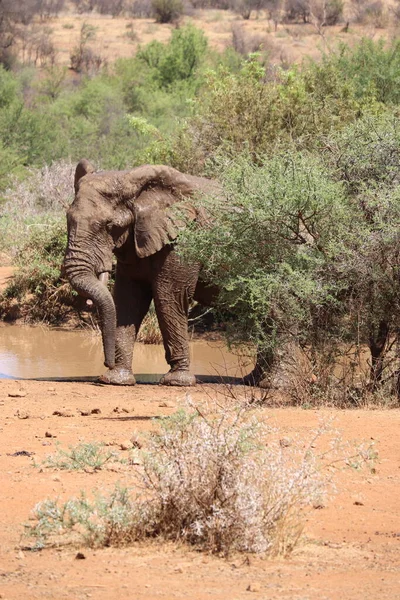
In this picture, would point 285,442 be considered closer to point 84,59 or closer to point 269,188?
point 269,188

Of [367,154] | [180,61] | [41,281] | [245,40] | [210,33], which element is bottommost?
[41,281]

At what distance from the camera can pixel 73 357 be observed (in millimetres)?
15609

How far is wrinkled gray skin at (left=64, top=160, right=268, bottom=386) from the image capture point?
11891 mm

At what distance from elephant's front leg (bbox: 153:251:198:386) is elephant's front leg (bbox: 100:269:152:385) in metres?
0.39

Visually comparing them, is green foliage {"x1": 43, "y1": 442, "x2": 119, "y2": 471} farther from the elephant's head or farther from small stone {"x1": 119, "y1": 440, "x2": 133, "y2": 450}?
the elephant's head

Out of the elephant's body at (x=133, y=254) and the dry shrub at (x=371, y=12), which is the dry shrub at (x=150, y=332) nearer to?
the elephant's body at (x=133, y=254)

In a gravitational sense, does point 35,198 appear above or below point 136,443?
above

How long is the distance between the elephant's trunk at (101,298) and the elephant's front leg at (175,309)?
26.0 inches

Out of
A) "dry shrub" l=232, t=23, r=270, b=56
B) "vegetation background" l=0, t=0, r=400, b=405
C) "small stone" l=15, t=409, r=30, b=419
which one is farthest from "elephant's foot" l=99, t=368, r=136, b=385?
"dry shrub" l=232, t=23, r=270, b=56

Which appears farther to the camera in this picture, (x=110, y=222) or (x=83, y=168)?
(x=83, y=168)

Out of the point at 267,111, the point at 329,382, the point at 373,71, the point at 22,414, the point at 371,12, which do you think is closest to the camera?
the point at 22,414

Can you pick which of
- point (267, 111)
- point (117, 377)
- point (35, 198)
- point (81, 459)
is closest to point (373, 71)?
point (267, 111)

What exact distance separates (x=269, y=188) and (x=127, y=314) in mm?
3543

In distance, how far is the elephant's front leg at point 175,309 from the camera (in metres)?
12.3
